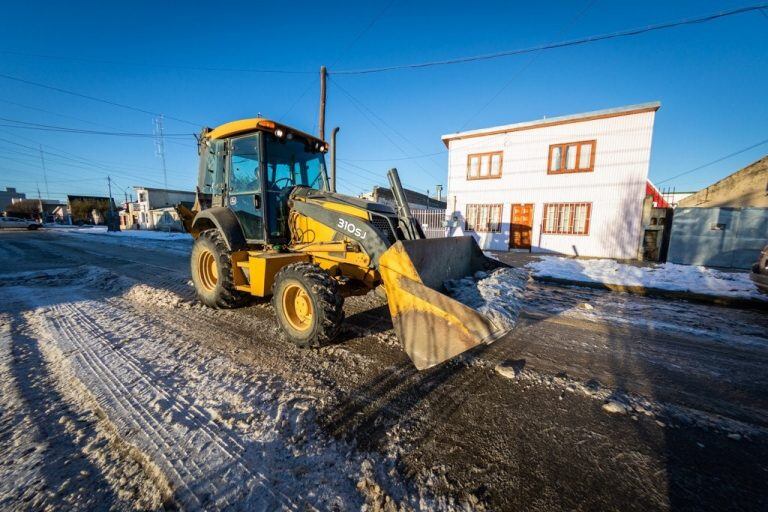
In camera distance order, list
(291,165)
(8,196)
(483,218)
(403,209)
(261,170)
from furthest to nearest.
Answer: (8,196) < (483,218) < (291,165) < (261,170) < (403,209)

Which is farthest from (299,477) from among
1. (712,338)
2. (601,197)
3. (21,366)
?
(601,197)

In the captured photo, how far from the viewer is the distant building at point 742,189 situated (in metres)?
12.8

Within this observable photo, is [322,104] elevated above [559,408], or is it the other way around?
[322,104]

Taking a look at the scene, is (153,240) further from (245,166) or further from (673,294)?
(673,294)

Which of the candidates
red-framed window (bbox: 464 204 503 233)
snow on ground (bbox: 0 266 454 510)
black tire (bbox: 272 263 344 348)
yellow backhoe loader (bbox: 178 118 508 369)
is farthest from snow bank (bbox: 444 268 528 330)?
red-framed window (bbox: 464 204 503 233)

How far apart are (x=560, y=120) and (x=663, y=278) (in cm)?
899

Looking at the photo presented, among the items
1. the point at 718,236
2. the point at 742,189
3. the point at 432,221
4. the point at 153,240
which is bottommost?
the point at 153,240

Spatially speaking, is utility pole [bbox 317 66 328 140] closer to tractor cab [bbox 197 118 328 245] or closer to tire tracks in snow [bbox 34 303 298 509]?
tractor cab [bbox 197 118 328 245]

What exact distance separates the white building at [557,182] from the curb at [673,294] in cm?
758

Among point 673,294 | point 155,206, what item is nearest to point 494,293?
point 673,294

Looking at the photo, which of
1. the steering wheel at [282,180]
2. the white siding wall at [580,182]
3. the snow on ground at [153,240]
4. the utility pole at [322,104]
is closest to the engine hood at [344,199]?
the steering wheel at [282,180]

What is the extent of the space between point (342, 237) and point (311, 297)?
38.1 inches

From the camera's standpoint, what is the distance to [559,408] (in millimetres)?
2455

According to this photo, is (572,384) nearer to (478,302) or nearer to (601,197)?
(478,302)
